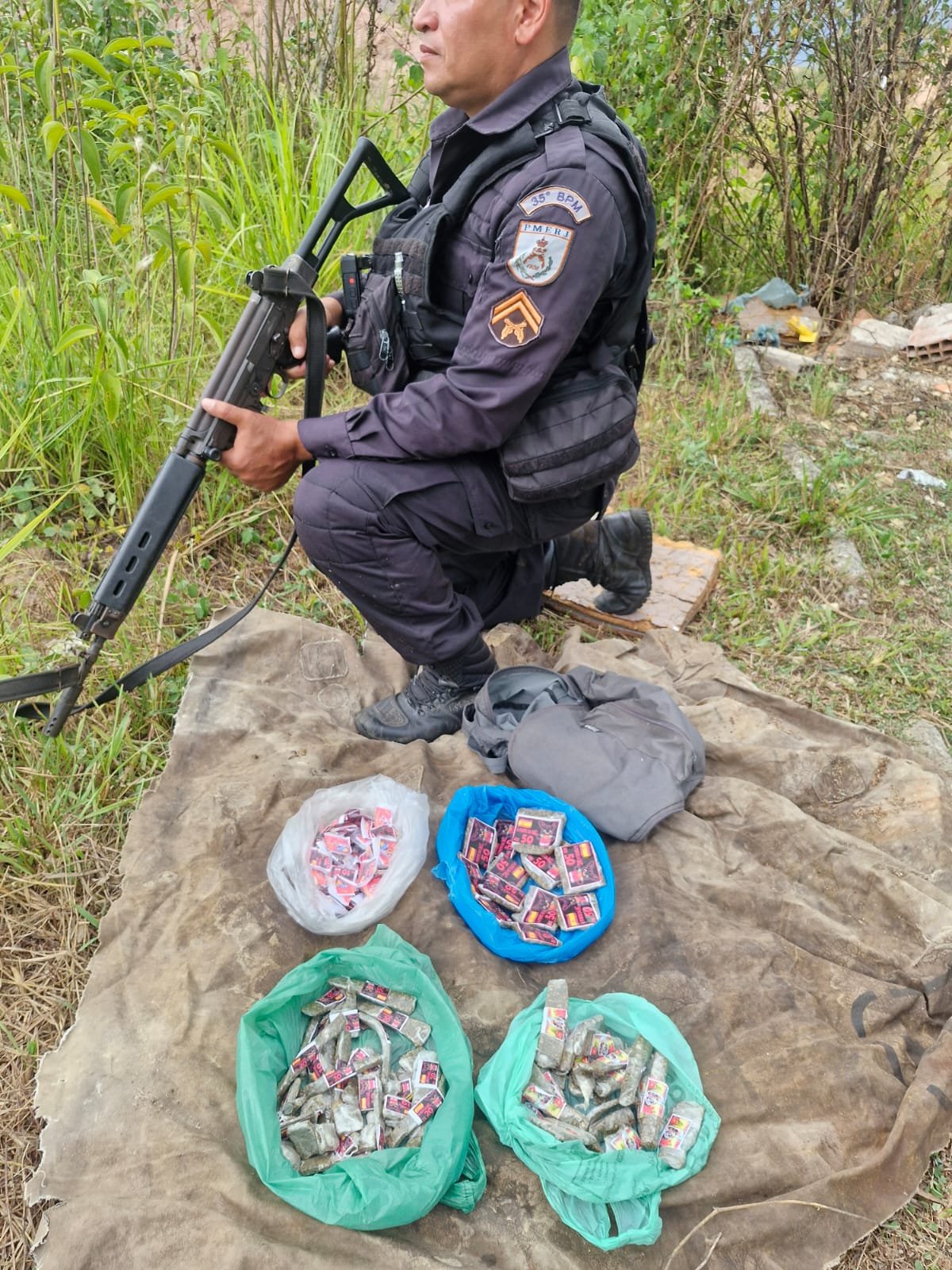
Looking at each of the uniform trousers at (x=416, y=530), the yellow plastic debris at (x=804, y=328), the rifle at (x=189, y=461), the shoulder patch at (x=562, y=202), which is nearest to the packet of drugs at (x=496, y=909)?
the uniform trousers at (x=416, y=530)

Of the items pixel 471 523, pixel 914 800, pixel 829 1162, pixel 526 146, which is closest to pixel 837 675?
pixel 914 800

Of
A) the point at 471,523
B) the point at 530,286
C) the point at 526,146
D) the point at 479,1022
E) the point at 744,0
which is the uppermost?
the point at 744,0

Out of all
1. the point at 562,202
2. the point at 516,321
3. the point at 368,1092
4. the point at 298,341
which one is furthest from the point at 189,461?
the point at 368,1092

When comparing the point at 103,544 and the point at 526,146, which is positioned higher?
the point at 526,146

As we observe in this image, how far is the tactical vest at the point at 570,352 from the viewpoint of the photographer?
2262mm

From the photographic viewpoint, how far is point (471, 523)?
103 inches

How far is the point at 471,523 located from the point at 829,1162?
5.69 feet

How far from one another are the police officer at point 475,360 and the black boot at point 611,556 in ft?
1.49

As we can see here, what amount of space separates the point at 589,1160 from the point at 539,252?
1.91 meters

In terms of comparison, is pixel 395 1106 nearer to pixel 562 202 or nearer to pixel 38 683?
pixel 38 683

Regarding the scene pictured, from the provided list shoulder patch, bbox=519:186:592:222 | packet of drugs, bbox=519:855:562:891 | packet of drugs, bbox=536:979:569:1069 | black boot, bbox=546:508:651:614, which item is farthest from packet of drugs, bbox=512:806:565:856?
shoulder patch, bbox=519:186:592:222

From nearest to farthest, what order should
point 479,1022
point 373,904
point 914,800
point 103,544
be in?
point 479,1022 → point 373,904 → point 914,800 → point 103,544

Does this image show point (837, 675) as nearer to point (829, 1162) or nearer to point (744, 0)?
point (829, 1162)

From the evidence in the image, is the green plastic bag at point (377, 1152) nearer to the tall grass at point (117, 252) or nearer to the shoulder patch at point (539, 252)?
the shoulder patch at point (539, 252)
